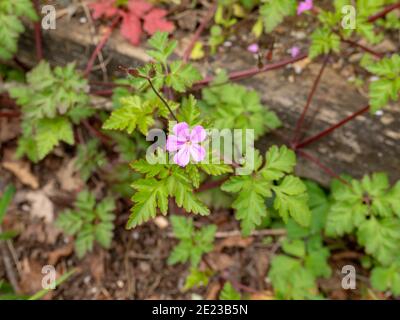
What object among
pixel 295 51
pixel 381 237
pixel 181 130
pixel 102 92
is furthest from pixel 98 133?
pixel 381 237

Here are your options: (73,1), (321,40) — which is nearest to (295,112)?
(321,40)

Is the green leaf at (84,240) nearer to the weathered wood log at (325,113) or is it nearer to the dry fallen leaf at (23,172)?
the dry fallen leaf at (23,172)

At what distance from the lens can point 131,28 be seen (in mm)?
Answer: 3502

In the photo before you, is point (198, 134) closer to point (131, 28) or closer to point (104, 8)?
point (131, 28)

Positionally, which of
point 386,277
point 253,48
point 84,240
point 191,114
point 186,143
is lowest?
point 386,277

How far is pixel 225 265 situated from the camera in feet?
11.6

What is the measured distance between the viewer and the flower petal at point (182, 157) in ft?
6.64

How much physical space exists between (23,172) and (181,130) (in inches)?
89.4

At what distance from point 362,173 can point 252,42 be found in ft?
4.14

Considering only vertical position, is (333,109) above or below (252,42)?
below

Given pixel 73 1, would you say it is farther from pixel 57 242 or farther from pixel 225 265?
pixel 225 265

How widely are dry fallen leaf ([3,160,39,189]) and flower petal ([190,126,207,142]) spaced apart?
2213 mm

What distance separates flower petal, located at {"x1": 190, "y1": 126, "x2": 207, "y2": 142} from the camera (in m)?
2.06

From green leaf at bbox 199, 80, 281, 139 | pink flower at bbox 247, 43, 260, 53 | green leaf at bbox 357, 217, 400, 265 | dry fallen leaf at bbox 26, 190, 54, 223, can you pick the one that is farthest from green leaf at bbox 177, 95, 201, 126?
dry fallen leaf at bbox 26, 190, 54, 223
